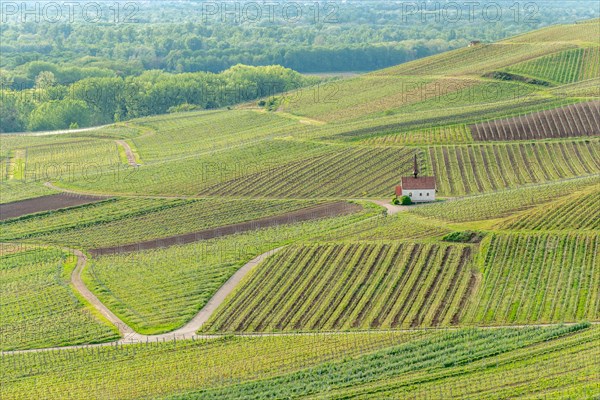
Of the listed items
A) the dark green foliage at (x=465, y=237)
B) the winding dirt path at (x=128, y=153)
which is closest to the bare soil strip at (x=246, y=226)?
the dark green foliage at (x=465, y=237)

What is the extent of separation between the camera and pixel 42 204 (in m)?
107

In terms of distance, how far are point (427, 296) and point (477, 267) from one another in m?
6.38

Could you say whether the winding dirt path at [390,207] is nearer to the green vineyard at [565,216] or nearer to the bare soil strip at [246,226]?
the bare soil strip at [246,226]

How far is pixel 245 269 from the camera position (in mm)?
78438

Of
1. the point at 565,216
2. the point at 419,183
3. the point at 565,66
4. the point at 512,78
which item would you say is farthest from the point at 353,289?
the point at 565,66

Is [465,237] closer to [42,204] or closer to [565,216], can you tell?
[565,216]

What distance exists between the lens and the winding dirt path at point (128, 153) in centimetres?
12669

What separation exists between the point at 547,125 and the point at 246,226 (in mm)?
44917

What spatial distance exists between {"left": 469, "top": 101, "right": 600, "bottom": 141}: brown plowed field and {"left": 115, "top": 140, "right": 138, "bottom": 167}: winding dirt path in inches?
1712

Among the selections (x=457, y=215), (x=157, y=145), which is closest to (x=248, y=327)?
(x=457, y=215)

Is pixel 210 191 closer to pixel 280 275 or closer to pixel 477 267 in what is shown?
pixel 280 275

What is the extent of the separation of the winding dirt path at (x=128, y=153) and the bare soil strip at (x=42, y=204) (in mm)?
16819

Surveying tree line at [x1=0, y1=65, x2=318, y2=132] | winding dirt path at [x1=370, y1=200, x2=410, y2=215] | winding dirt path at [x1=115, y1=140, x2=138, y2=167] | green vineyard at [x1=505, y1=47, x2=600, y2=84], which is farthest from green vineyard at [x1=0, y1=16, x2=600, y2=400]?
tree line at [x1=0, y1=65, x2=318, y2=132]

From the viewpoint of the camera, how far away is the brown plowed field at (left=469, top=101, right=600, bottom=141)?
117 meters
